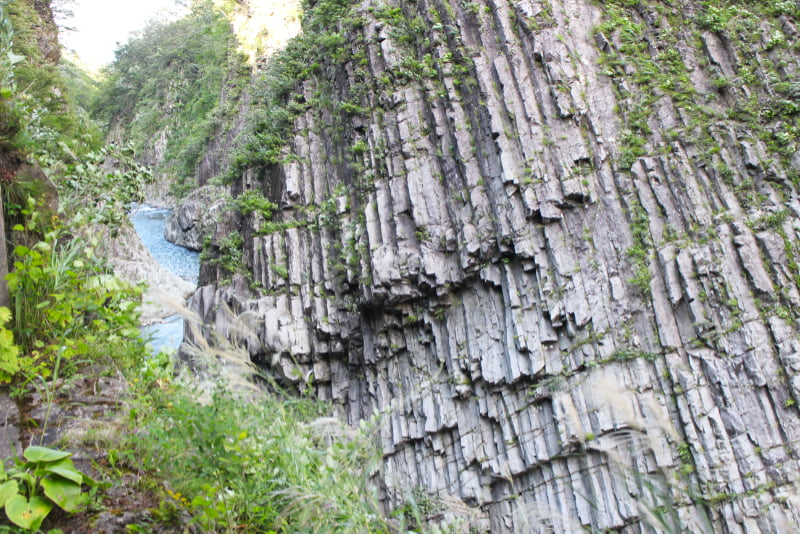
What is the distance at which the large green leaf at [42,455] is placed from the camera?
6.44 ft

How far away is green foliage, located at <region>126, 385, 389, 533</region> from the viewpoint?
2.12 meters

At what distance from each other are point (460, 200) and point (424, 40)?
3528 mm

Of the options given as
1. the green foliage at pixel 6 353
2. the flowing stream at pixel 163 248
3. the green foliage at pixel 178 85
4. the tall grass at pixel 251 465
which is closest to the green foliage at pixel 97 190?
the green foliage at pixel 6 353

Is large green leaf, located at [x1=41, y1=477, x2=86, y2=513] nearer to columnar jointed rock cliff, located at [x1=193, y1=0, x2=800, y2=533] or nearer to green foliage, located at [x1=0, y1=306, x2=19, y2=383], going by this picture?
green foliage, located at [x1=0, y1=306, x2=19, y2=383]

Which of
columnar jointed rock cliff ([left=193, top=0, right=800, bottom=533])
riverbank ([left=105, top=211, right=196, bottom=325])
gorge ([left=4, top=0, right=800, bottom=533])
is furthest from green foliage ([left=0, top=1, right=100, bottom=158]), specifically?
columnar jointed rock cliff ([left=193, top=0, right=800, bottom=533])

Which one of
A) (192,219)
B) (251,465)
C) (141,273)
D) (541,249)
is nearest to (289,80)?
(141,273)

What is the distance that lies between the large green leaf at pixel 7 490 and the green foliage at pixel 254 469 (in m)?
0.59

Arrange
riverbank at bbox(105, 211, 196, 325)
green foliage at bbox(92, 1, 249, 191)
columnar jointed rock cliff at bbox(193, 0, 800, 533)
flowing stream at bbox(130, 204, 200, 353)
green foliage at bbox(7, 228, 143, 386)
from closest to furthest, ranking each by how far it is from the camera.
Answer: green foliage at bbox(7, 228, 143, 386) → riverbank at bbox(105, 211, 196, 325) → columnar jointed rock cliff at bbox(193, 0, 800, 533) → flowing stream at bbox(130, 204, 200, 353) → green foliage at bbox(92, 1, 249, 191)

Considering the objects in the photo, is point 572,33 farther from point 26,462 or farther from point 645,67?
point 26,462

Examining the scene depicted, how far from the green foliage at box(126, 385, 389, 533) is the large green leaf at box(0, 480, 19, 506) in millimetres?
588

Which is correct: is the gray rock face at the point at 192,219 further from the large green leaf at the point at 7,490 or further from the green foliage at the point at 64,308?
the large green leaf at the point at 7,490

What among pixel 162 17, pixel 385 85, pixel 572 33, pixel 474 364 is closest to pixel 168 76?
pixel 162 17

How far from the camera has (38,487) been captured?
199 centimetres

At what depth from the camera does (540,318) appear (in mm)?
7258
